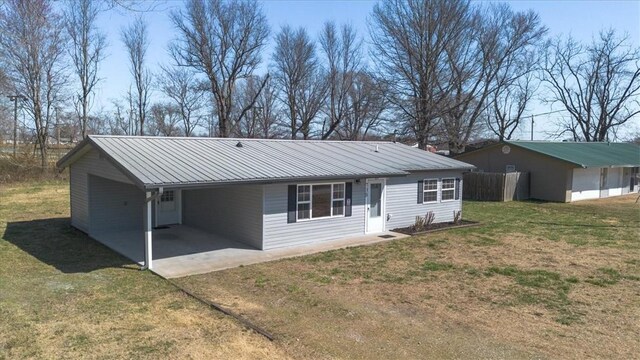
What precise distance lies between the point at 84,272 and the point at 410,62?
28.4 meters

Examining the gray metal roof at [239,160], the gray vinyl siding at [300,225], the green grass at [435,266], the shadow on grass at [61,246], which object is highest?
the gray metal roof at [239,160]

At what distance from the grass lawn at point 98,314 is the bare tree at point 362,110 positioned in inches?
1171

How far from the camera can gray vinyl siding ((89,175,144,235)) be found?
15258 mm

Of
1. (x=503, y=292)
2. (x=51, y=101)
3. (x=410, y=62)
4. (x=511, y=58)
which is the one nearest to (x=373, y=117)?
(x=410, y=62)

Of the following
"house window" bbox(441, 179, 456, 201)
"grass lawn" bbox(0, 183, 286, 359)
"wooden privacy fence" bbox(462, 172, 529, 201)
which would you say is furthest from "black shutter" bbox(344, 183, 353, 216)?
"wooden privacy fence" bbox(462, 172, 529, 201)

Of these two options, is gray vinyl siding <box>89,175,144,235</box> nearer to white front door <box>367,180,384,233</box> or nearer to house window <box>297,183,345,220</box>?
house window <box>297,183,345,220</box>

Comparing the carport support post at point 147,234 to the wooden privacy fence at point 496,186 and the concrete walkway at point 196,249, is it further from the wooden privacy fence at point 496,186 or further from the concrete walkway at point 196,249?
the wooden privacy fence at point 496,186

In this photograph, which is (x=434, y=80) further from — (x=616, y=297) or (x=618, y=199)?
(x=616, y=297)

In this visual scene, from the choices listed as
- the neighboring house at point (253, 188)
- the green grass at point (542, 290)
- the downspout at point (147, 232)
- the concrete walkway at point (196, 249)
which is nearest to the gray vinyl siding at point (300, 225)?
the neighboring house at point (253, 188)

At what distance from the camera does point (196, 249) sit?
1320 cm

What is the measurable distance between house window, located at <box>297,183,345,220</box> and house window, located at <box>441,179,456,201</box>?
18.0 feet

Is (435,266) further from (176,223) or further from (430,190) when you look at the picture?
(176,223)

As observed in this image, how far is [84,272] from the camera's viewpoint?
10.7 m

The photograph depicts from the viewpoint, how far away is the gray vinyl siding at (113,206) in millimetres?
15258
